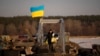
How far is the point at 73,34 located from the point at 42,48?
11614 millimetres

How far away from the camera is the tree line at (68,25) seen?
19000 mm

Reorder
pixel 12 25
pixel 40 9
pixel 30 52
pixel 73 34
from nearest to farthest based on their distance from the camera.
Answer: pixel 30 52 < pixel 40 9 < pixel 73 34 < pixel 12 25

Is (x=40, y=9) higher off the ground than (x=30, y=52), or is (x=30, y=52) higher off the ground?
(x=40, y=9)

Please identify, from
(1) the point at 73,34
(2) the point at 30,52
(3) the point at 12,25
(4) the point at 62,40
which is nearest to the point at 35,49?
(2) the point at 30,52

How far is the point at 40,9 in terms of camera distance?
834 cm

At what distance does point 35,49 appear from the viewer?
770 cm

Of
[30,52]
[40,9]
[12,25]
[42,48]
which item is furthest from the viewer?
[12,25]

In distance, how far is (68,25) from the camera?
67.3 feet

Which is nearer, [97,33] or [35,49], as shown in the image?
[35,49]

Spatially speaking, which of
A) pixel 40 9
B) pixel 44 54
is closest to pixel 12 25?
pixel 40 9

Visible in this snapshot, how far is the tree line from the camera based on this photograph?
62.3 feet

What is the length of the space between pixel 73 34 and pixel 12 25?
4.02m

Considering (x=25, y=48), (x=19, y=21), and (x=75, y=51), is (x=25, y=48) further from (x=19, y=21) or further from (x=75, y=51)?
(x=19, y=21)

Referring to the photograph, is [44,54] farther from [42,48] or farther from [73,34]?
[73,34]
